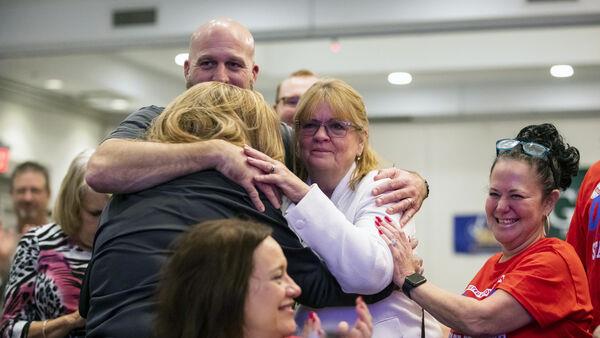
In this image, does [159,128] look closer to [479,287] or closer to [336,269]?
[336,269]

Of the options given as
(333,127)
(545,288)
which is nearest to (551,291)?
(545,288)

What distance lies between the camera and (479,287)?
8.14ft

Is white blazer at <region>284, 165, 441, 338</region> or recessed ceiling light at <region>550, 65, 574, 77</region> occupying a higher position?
recessed ceiling light at <region>550, 65, 574, 77</region>

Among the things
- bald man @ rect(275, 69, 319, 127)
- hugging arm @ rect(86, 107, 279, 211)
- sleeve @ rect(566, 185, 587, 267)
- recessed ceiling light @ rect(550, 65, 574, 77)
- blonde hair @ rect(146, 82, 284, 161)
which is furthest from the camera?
recessed ceiling light @ rect(550, 65, 574, 77)

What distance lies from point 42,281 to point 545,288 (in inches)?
66.6

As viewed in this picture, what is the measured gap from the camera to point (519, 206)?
244 centimetres

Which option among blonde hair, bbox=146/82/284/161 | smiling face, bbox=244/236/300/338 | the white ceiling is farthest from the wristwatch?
the white ceiling

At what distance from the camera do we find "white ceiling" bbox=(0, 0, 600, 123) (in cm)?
582

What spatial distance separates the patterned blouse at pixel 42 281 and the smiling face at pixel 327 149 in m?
0.99

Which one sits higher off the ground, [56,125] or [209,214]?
[56,125]

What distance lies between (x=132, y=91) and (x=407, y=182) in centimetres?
619

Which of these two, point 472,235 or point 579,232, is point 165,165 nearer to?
point 579,232

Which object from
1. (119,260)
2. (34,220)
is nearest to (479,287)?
(119,260)

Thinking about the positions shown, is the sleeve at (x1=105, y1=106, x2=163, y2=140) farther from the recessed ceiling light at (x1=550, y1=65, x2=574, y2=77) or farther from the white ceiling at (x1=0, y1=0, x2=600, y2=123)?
the recessed ceiling light at (x1=550, y1=65, x2=574, y2=77)
